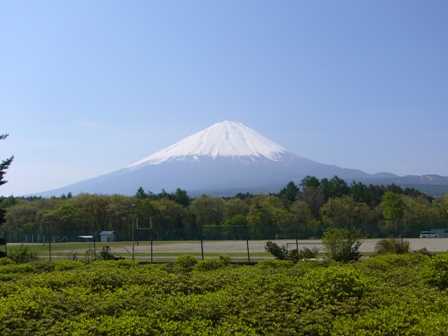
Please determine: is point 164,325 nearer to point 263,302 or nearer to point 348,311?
point 263,302

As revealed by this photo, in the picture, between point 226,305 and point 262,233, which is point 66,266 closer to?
point 226,305

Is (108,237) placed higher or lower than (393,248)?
lower

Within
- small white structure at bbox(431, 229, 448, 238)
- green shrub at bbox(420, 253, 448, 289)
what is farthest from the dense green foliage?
small white structure at bbox(431, 229, 448, 238)

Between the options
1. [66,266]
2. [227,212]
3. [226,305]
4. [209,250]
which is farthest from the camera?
[227,212]

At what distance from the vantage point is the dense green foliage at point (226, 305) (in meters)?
6.23

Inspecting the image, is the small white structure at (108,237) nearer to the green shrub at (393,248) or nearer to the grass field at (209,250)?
the grass field at (209,250)

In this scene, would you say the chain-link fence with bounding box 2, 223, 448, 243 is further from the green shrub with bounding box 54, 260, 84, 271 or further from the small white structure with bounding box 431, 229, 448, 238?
the green shrub with bounding box 54, 260, 84, 271

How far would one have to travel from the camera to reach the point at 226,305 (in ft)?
23.1

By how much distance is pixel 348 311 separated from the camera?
6887mm

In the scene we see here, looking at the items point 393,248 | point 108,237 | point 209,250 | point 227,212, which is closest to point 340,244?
point 393,248

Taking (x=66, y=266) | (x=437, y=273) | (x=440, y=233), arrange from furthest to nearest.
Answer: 1. (x=440, y=233)
2. (x=66, y=266)
3. (x=437, y=273)

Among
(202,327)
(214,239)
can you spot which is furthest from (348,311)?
(214,239)

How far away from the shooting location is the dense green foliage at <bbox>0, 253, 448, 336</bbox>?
6227 mm

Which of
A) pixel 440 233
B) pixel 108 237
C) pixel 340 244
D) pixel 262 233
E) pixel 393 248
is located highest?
pixel 340 244
